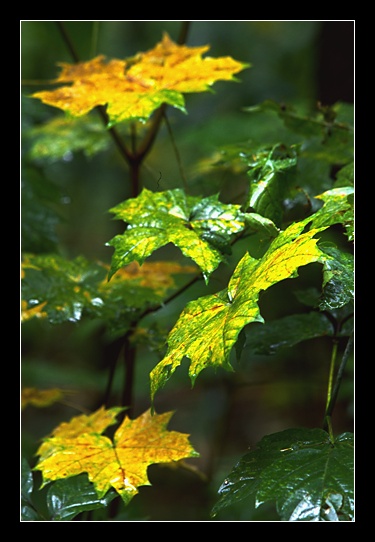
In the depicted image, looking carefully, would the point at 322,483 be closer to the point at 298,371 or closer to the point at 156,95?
the point at 156,95

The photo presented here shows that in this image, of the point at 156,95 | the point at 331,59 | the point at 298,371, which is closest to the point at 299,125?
the point at 156,95

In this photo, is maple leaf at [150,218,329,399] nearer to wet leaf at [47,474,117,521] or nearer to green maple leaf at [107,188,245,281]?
green maple leaf at [107,188,245,281]

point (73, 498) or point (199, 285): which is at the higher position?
point (199, 285)

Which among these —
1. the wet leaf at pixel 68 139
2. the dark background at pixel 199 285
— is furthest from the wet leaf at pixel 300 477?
the wet leaf at pixel 68 139

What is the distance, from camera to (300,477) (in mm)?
698

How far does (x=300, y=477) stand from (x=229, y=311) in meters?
0.22

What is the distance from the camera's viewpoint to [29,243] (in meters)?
1.68

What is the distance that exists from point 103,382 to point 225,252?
188 centimetres

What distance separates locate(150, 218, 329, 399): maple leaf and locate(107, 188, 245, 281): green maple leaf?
67mm

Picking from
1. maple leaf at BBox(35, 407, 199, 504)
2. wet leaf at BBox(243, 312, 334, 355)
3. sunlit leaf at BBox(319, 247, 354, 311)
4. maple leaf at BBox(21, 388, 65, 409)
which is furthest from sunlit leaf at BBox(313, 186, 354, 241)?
maple leaf at BBox(21, 388, 65, 409)

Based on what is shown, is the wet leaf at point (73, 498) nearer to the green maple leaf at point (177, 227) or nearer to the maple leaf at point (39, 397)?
the green maple leaf at point (177, 227)

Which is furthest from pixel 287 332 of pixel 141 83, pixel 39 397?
pixel 39 397

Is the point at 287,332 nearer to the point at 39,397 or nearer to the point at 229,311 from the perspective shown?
the point at 229,311

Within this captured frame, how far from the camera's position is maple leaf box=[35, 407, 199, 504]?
0.86 metres
